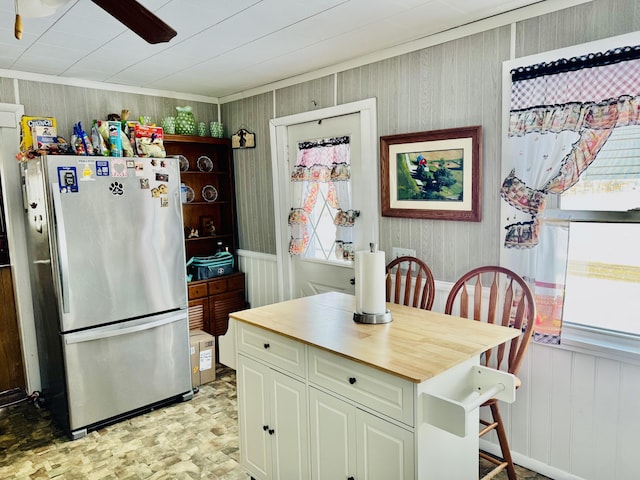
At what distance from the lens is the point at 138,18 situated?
4.77ft

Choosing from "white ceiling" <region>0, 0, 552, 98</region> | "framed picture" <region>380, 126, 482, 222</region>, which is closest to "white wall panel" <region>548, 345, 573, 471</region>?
"framed picture" <region>380, 126, 482, 222</region>

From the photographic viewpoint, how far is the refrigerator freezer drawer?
2855mm

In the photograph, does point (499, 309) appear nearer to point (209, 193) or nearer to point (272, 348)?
point (272, 348)

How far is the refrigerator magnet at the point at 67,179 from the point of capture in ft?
8.86

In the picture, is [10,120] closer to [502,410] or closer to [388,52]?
[388,52]

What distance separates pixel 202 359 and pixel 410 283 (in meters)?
1.81

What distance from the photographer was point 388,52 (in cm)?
291

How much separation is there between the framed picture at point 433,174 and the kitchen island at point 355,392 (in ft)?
2.28

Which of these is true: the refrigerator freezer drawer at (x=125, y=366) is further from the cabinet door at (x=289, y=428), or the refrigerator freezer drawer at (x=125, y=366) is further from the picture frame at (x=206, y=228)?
the cabinet door at (x=289, y=428)

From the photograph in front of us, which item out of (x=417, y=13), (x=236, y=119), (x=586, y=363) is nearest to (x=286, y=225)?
(x=236, y=119)

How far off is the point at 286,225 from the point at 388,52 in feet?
5.16

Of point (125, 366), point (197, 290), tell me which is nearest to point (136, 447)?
point (125, 366)

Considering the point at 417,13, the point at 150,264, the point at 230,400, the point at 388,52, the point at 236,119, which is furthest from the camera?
the point at 236,119

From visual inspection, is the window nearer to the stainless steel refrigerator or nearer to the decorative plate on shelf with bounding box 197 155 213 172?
the stainless steel refrigerator
